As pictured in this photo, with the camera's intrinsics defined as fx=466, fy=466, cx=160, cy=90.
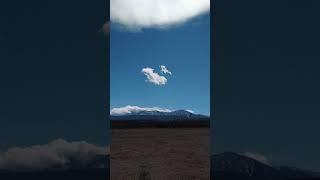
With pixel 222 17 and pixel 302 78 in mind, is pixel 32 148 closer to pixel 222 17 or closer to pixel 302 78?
pixel 222 17

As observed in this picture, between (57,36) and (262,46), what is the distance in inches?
68.1

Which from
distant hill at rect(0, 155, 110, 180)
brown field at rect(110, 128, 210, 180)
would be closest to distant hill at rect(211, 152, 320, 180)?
brown field at rect(110, 128, 210, 180)

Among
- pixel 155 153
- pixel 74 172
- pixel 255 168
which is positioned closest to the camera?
pixel 255 168

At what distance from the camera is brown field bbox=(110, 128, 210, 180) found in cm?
422

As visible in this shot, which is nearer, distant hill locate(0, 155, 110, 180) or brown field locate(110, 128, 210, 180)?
distant hill locate(0, 155, 110, 180)

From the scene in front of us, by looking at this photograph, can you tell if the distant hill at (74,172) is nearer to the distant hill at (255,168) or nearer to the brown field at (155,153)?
the brown field at (155,153)

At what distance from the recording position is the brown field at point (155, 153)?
4219mm

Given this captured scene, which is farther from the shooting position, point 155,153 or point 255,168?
point 155,153

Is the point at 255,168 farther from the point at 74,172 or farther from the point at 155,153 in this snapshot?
the point at 74,172

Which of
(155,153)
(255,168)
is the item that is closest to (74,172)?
(155,153)

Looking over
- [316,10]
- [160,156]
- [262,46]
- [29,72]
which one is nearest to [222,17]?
[262,46]

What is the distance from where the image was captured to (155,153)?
4.29 m

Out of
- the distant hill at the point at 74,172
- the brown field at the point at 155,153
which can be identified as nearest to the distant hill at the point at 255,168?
the brown field at the point at 155,153

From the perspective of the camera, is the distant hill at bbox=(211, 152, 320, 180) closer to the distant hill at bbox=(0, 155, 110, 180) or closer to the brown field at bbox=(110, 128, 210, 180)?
the brown field at bbox=(110, 128, 210, 180)
